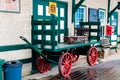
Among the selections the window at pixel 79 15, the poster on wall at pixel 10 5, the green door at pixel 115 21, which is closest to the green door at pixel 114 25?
the green door at pixel 115 21

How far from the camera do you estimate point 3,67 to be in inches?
319

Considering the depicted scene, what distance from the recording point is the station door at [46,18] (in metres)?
9.62

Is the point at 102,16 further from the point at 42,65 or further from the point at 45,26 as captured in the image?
the point at 42,65

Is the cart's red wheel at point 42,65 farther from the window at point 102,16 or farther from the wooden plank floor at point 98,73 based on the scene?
the window at point 102,16

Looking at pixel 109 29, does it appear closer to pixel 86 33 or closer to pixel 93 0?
pixel 93 0

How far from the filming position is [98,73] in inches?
408

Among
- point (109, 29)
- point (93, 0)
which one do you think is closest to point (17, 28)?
point (93, 0)

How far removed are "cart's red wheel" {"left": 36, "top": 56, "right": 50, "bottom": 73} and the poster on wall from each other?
6.59ft

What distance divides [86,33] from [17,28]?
4.16 metres

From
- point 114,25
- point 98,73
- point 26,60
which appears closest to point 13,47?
point 26,60

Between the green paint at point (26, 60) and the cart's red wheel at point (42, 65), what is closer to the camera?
the green paint at point (26, 60)

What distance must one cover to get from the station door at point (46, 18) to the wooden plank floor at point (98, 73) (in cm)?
140

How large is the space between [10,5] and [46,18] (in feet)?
7.62

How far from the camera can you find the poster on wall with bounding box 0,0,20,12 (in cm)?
868
